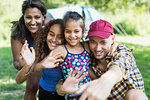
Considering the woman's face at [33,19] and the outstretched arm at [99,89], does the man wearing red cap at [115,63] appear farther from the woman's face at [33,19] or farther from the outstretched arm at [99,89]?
the woman's face at [33,19]

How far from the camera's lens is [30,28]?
9.07ft

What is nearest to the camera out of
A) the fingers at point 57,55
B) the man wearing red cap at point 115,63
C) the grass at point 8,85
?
the man wearing red cap at point 115,63

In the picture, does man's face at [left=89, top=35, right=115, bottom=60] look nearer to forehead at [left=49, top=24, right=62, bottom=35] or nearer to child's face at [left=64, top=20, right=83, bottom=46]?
child's face at [left=64, top=20, right=83, bottom=46]

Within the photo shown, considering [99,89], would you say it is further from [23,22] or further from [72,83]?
[23,22]

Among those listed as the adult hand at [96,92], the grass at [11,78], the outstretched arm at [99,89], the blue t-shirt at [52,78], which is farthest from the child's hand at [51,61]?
the grass at [11,78]

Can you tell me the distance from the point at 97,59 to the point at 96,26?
0.35m

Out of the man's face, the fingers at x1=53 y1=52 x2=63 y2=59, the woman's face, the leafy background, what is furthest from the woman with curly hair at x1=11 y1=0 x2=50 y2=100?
the man's face

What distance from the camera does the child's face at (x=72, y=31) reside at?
2031 mm

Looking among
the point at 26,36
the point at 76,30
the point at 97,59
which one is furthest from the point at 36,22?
the point at 97,59

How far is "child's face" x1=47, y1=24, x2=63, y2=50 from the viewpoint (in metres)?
2.13

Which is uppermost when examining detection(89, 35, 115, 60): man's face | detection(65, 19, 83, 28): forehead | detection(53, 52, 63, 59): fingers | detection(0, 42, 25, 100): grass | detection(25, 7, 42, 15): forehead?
detection(65, 19, 83, 28): forehead

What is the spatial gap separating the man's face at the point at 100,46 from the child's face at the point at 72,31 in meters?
0.16

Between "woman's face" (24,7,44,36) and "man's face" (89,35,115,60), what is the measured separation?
104cm

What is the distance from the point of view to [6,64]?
5.93 m
